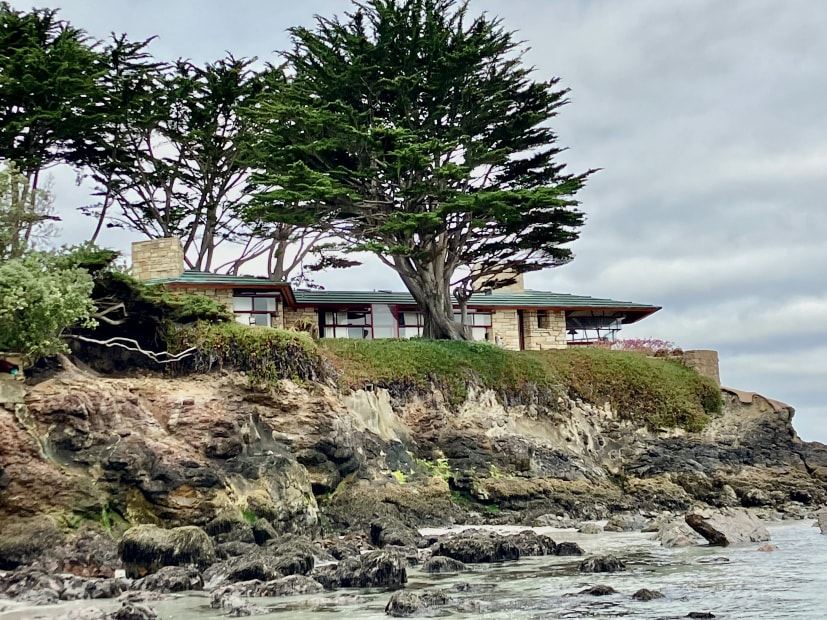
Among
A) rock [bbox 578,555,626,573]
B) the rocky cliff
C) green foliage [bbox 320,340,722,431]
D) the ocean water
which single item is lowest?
the ocean water

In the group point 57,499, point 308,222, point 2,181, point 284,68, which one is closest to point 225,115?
point 284,68

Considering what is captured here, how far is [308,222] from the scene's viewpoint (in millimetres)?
34469

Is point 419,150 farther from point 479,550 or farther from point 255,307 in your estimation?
point 479,550

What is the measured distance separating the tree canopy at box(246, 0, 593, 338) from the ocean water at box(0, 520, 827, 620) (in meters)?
16.5

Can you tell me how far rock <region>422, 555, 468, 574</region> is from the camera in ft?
61.8

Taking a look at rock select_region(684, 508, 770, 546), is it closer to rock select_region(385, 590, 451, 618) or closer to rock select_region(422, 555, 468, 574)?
rock select_region(422, 555, 468, 574)

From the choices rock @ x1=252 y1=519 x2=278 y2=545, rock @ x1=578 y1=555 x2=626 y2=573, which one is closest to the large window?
rock @ x1=252 y1=519 x2=278 y2=545

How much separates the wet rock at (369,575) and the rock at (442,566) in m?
1.30

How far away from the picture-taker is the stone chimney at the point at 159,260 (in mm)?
35531

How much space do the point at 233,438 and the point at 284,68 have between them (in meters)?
22.0

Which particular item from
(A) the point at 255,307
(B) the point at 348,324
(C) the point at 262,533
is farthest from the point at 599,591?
(B) the point at 348,324

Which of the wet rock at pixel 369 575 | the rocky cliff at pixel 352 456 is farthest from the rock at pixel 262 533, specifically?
the wet rock at pixel 369 575

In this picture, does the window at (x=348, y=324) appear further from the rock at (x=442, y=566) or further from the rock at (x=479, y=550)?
the rock at (x=442, y=566)

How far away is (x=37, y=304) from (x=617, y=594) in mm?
14337
